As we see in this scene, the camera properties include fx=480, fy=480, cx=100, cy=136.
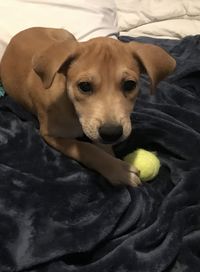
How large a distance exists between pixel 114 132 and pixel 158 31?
1853 millimetres

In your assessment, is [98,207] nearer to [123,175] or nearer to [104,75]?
[123,175]

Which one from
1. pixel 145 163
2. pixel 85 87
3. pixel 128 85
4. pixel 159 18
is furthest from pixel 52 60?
pixel 159 18

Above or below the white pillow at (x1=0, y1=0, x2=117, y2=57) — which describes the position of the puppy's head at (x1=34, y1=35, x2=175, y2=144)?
above

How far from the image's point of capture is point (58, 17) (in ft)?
10.1

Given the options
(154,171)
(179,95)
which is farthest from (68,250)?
(179,95)

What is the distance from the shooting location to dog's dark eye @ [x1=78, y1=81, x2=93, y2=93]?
189 cm

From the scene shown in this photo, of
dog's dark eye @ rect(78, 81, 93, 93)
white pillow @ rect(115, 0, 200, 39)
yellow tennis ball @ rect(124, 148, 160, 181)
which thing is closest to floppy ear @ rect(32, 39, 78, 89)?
dog's dark eye @ rect(78, 81, 93, 93)

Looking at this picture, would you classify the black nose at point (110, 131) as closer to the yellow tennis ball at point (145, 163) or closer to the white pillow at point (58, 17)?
the yellow tennis ball at point (145, 163)

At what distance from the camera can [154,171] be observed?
2.18 metres

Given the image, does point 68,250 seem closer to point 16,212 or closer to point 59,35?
point 16,212

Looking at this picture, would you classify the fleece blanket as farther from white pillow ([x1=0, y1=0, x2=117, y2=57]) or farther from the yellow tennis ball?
white pillow ([x1=0, y1=0, x2=117, y2=57])

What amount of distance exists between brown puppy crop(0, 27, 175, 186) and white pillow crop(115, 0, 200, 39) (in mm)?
1366

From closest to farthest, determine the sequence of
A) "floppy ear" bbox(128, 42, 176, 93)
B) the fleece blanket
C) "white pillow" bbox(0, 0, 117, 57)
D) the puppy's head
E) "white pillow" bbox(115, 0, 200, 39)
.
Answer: the fleece blanket, the puppy's head, "floppy ear" bbox(128, 42, 176, 93), "white pillow" bbox(0, 0, 117, 57), "white pillow" bbox(115, 0, 200, 39)

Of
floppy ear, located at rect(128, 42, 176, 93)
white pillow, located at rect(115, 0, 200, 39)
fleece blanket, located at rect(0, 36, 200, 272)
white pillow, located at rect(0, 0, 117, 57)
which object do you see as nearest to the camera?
fleece blanket, located at rect(0, 36, 200, 272)
